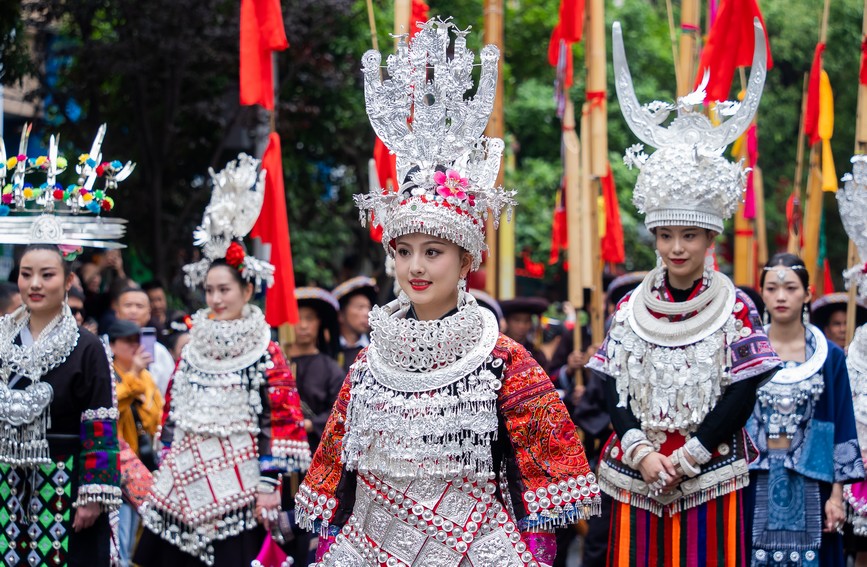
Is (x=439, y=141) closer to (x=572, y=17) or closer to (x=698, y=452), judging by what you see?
(x=698, y=452)

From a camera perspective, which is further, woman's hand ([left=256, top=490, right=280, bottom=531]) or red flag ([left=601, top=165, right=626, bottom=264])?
red flag ([left=601, top=165, right=626, bottom=264])

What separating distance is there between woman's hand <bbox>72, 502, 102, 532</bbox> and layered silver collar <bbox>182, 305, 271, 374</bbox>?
3.76ft

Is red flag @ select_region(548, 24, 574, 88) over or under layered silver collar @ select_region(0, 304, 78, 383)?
over

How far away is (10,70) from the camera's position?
1113cm

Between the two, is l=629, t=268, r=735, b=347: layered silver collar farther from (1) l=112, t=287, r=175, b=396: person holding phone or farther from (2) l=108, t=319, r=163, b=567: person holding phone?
(1) l=112, t=287, r=175, b=396: person holding phone

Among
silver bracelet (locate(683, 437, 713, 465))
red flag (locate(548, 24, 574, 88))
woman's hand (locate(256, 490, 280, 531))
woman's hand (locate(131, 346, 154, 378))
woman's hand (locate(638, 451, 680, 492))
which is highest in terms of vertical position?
red flag (locate(548, 24, 574, 88))

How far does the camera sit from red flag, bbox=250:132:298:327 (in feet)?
25.0

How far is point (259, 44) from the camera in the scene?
7906mm

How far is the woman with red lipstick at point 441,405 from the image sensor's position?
4.35 meters

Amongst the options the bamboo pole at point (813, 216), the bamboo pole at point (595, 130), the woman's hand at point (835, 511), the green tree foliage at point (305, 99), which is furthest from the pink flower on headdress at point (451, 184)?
the green tree foliage at point (305, 99)

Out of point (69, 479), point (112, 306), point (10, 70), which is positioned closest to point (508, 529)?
point (69, 479)

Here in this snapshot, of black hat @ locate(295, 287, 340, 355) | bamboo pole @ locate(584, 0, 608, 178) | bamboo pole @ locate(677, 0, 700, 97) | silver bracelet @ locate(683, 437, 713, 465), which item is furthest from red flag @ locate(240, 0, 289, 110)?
silver bracelet @ locate(683, 437, 713, 465)

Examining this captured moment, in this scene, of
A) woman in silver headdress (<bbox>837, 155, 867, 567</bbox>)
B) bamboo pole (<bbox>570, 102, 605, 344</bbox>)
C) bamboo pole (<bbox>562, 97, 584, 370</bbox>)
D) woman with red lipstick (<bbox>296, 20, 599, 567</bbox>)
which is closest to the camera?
woman with red lipstick (<bbox>296, 20, 599, 567</bbox>)

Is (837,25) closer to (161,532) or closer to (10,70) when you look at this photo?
(10,70)
